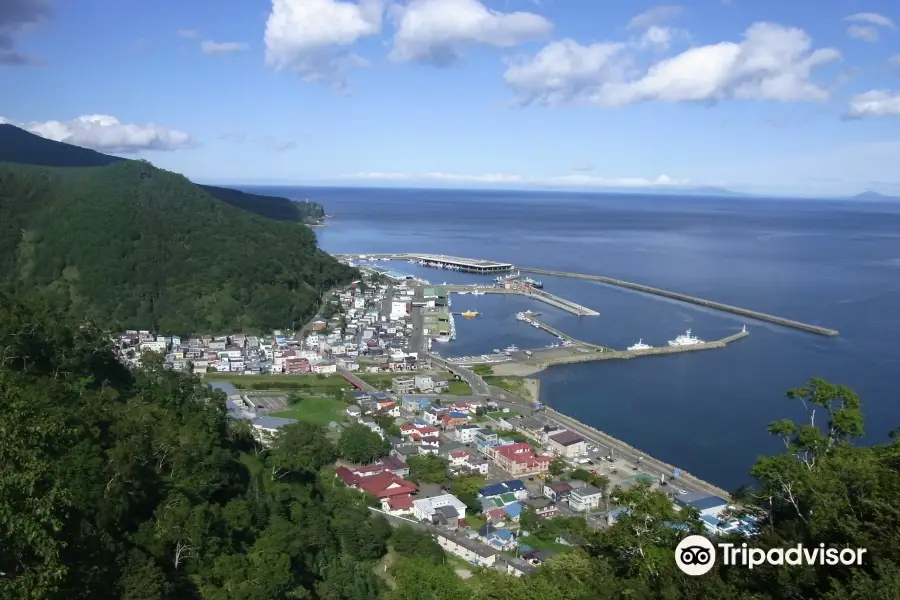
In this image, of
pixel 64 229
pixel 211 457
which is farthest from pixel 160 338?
pixel 211 457

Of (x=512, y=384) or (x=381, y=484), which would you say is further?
(x=512, y=384)

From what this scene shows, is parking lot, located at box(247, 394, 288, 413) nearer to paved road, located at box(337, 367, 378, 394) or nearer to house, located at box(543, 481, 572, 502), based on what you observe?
paved road, located at box(337, 367, 378, 394)

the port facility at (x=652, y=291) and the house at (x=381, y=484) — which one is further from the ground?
the port facility at (x=652, y=291)

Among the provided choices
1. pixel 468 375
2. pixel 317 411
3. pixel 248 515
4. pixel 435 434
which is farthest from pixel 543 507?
pixel 468 375

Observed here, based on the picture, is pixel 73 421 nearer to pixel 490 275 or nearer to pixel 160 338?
pixel 160 338

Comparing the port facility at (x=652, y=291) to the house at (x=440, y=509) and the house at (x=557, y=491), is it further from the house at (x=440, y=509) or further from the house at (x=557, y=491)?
the house at (x=440, y=509)

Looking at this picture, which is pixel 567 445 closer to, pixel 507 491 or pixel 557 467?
pixel 557 467

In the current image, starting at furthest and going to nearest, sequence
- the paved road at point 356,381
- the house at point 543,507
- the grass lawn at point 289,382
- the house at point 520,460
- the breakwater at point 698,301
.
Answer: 1. the breakwater at point 698,301
2. the grass lawn at point 289,382
3. the paved road at point 356,381
4. the house at point 520,460
5. the house at point 543,507

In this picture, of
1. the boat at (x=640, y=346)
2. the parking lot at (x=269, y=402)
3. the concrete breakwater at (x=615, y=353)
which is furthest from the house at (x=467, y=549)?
the boat at (x=640, y=346)
